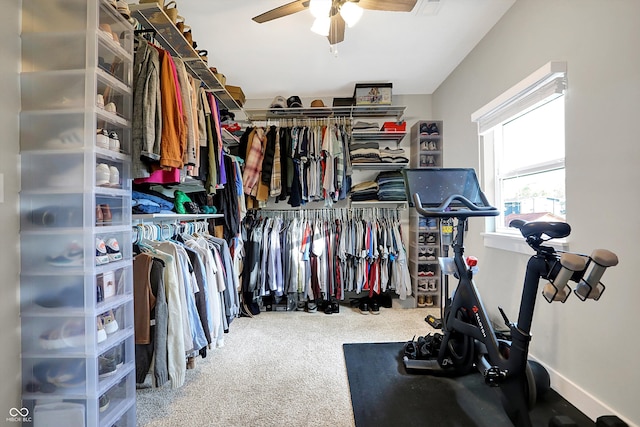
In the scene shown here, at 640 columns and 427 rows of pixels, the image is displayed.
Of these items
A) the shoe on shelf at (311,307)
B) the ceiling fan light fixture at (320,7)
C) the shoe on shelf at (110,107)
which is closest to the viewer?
the shoe on shelf at (110,107)

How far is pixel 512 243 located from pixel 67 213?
2727 mm

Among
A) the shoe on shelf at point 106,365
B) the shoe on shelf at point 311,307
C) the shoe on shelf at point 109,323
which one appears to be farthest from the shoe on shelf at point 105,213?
the shoe on shelf at point 311,307

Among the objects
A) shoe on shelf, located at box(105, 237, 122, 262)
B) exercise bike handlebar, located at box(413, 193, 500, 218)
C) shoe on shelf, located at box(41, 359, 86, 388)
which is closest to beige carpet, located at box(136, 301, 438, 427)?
shoe on shelf, located at box(41, 359, 86, 388)

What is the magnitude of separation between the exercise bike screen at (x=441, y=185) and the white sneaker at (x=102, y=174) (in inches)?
65.1

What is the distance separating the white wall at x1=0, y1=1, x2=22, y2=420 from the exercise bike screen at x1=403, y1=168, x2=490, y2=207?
2.06 metres

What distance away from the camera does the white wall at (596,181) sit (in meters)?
1.20

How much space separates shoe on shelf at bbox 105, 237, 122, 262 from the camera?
1270mm

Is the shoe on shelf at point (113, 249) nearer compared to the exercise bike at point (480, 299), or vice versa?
the exercise bike at point (480, 299)

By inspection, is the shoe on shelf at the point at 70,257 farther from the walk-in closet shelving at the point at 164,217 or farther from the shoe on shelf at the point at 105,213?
the walk-in closet shelving at the point at 164,217

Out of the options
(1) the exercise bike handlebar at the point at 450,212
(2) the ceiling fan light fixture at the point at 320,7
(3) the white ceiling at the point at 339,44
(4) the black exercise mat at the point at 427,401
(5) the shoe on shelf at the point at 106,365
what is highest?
(3) the white ceiling at the point at 339,44

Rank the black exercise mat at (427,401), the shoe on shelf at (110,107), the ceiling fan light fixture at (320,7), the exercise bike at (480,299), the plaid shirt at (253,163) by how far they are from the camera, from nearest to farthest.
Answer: the exercise bike at (480,299) < the shoe on shelf at (110,107) < the black exercise mat at (427,401) < the ceiling fan light fixture at (320,7) < the plaid shirt at (253,163)

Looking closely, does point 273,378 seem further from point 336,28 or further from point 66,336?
point 336,28

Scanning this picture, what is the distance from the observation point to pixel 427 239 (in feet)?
10.1

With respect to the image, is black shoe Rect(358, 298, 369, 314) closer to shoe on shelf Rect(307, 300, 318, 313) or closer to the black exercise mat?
shoe on shelf Rect(307, 300, 318, 313)
